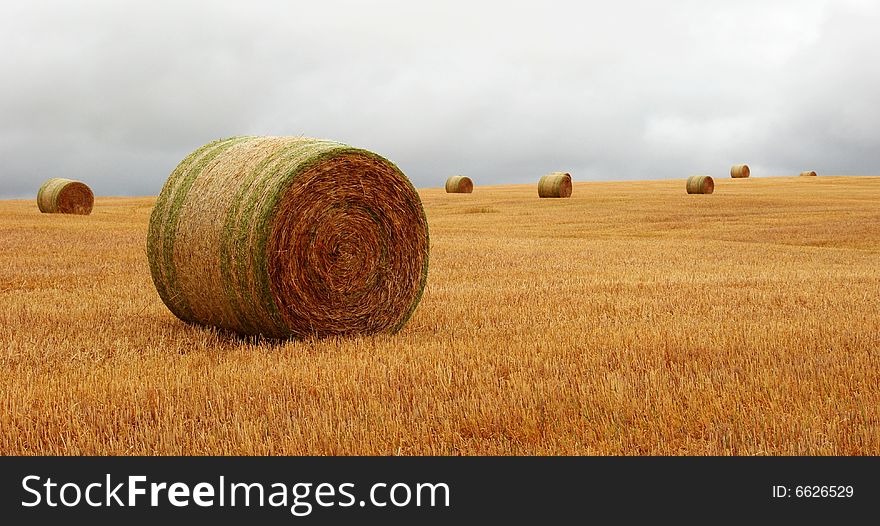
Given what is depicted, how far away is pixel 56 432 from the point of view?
15.5ft

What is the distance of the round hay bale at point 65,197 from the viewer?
98.9 ft

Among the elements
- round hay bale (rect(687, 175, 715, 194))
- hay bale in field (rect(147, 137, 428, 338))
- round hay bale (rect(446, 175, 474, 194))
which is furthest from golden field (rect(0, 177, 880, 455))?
round hay bale (rect(446, 175, 474, 194))

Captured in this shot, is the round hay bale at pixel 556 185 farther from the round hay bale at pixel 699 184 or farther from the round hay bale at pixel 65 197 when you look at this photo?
the round hay bale at pixel 65 197

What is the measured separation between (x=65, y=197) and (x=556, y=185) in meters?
23.9

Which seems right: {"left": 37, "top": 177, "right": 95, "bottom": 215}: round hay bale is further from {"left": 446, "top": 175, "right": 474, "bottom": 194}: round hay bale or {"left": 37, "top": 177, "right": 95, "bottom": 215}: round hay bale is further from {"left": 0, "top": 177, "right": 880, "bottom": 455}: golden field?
{"left": 446, "top": 175, "right": 474, "bottom": 194}: round hay bale

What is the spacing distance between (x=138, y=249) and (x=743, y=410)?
48.4 ft

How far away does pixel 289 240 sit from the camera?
7703mm

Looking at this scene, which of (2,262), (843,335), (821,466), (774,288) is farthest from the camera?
(2,262)

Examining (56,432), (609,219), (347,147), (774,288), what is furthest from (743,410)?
(609,219)

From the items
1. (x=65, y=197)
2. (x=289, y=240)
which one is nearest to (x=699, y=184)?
(x=65, y=197)

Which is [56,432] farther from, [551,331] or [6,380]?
[551,331]

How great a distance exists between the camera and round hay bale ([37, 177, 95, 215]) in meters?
30.2

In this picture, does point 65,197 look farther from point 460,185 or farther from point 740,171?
point 740,171

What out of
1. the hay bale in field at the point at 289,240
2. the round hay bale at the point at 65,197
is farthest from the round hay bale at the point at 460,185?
the hay bale in field at the point at 289,240
